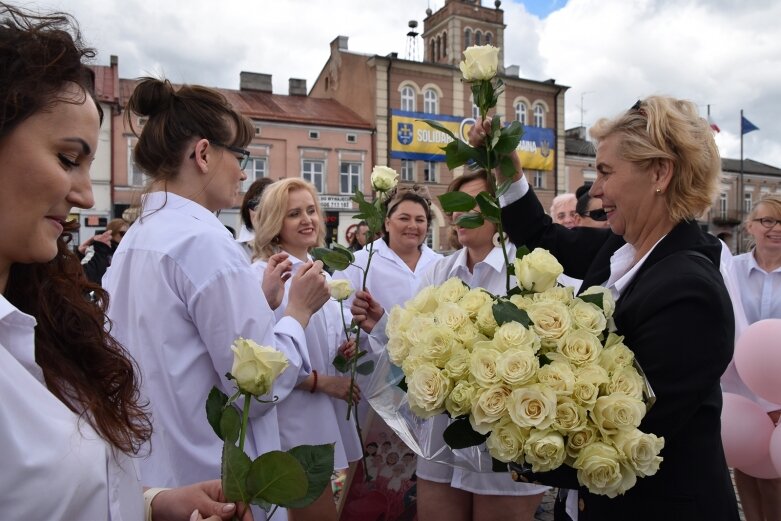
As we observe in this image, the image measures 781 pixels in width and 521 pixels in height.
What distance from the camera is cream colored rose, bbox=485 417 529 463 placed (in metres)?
1.49

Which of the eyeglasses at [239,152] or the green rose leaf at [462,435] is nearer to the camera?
the green rose leaf at [462,435]

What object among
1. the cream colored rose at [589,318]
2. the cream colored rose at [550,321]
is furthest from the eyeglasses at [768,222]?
the cream colored rose at [550,321]

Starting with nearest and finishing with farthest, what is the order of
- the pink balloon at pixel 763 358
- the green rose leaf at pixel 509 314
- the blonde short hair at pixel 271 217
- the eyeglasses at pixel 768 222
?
the green rose leaf at pixel 509 314
the pink balloon at pixel 763 358
the blonde short hair at pixel 271 217
the eyeglasses at pixel 768 222

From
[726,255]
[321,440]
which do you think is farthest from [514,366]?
[726,255]

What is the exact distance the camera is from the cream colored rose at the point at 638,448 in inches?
57.4

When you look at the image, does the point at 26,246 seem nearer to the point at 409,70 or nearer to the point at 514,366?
the point at 514,366

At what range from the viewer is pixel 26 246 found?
1.17 metres

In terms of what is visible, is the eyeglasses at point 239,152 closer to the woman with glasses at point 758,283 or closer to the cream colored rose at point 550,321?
the cream colored rose at point 550,321

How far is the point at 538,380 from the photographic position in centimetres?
151

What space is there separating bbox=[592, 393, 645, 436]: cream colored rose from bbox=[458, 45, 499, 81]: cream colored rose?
2.94 feet

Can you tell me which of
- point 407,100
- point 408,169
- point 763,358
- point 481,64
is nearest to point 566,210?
point 763,358

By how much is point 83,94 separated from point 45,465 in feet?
2.43

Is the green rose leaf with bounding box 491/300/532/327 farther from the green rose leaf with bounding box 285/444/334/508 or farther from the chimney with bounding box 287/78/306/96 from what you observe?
the chimney with bounding box 287/78/306/96

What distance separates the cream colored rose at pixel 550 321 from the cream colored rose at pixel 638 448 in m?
0.27
